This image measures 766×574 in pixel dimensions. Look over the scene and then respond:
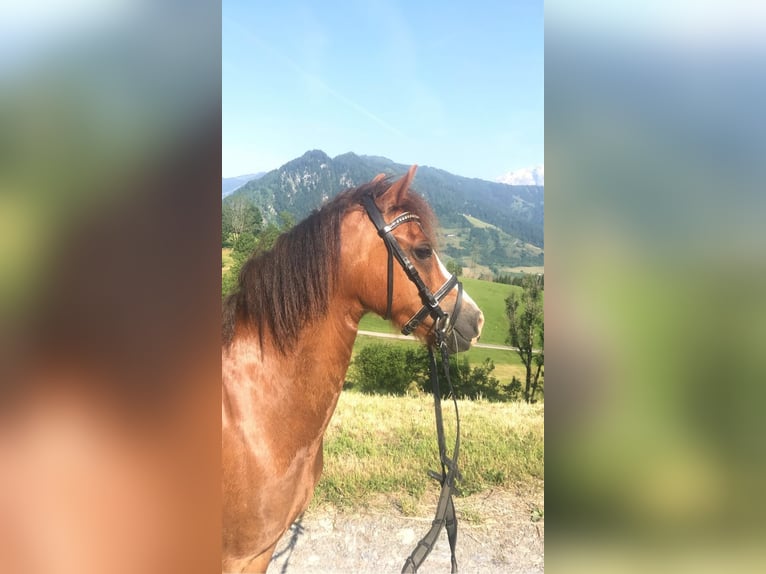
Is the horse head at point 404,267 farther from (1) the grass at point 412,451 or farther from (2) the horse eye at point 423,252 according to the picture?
(1) the grass at point 412,451

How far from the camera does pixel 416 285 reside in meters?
1.57

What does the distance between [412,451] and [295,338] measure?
2777 millimetres

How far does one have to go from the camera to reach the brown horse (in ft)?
4.62

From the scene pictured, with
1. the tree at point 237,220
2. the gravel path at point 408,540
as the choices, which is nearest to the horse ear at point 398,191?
the gravel path at point 408,540

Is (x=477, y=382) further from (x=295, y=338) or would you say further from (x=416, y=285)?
(x=295, y=338)

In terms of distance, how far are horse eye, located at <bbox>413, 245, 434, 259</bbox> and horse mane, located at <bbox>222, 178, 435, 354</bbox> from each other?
0.28 meters
